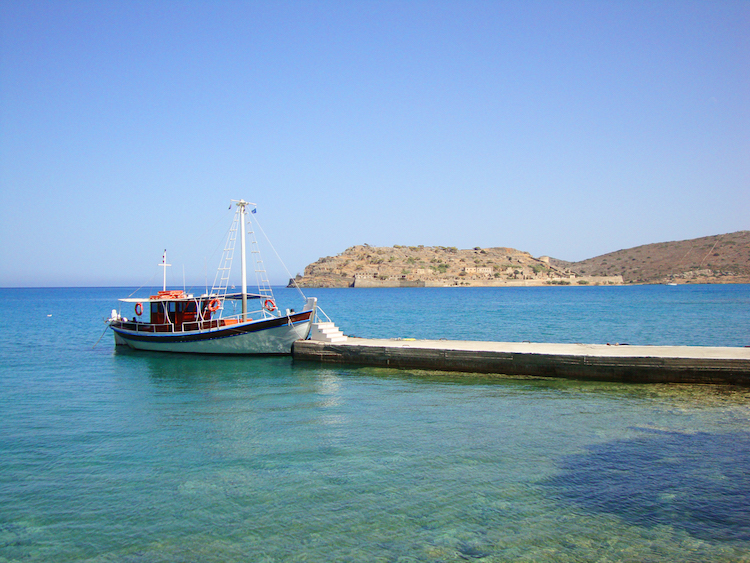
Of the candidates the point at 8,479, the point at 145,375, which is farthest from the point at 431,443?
the point at 145,375

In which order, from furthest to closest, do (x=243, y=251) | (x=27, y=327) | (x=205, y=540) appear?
(x=27, y=327), (x=243, y=251), (x=205, y=540)

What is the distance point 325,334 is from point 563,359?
33.0ft

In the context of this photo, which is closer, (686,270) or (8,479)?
(8,479)

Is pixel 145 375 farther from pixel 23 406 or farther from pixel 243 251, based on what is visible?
pixel 243 251

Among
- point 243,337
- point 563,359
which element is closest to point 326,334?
point 243,337

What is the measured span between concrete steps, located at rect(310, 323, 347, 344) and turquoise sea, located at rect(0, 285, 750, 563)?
4.66 meters

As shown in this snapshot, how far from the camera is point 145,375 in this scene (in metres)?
22.1

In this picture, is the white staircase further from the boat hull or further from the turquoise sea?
the turquoise sea

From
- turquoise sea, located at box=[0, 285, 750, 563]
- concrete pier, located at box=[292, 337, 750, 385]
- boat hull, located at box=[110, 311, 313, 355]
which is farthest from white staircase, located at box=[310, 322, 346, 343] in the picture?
turquoise sea, located at box=[0, 285, 750, 563]

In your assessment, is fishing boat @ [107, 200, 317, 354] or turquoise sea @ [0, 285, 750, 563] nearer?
turquoise sea @ [0, 285, 750, 563]

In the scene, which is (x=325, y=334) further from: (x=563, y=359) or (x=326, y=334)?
(x=563, y=359)

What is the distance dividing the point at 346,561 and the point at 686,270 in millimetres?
223280

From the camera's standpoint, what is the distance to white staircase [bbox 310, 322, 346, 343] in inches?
899

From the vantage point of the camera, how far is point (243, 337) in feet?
82.2
